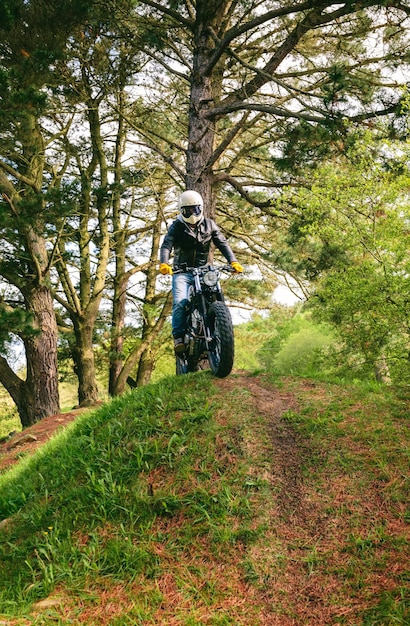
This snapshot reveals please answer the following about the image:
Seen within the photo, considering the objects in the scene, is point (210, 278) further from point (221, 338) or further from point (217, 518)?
point (217, 518)

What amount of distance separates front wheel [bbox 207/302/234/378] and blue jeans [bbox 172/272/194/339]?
469mm

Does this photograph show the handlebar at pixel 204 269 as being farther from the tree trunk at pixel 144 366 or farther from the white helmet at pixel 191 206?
the tree trunk at pixel 144 366

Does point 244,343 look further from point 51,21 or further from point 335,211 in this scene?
point 51,21

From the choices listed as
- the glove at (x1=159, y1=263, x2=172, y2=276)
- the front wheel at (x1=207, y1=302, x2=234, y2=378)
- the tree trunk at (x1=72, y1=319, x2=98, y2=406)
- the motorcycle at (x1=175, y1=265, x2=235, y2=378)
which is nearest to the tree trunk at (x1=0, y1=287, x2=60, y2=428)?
the tree trunk at (x1=72, y1=319, x2=98, y2=406)

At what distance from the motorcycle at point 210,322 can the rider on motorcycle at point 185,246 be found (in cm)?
10

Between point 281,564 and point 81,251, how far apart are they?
10.9 m

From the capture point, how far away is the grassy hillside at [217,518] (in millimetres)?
3002

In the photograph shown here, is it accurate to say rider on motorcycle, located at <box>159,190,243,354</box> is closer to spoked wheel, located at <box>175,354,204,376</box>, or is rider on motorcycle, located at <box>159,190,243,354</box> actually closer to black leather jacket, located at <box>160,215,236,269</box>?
black leather jacket, located at <box>160,215,236,269</box>

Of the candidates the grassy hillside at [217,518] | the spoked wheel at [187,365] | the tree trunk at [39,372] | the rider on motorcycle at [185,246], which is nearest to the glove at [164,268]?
the rider on motorcycle at [185,246]

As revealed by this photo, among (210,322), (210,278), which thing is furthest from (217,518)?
(210,278)

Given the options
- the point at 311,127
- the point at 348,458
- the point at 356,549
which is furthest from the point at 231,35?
the point at 356,549

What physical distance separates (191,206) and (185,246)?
1.70ft

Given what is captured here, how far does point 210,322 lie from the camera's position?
17.8ft

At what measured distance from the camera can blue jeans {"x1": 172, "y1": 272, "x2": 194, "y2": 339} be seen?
5.76 m
